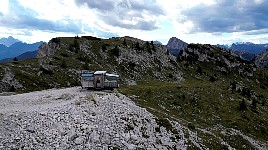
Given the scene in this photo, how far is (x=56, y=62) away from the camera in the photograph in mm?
100750

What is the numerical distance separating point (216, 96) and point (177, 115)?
27841 mm

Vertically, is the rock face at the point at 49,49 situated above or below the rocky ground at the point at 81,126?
above

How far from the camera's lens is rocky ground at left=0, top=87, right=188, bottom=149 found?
104 ft

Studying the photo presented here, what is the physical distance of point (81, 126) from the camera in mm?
35938

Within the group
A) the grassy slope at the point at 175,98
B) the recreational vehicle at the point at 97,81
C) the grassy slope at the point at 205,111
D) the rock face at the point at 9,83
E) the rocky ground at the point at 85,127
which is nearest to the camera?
the rocky ground at the point at 85,127

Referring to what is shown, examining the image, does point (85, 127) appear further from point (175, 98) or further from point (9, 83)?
point (9, 83)

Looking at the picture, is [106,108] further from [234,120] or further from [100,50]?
[100,50]

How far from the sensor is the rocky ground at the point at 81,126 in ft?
104

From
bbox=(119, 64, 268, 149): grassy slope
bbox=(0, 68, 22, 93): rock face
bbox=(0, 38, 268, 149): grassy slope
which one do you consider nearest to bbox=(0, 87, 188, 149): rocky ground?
bbox=(0, 38, 268, 149): grassy slope

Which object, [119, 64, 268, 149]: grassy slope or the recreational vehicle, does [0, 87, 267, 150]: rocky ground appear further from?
the recreational vehicle

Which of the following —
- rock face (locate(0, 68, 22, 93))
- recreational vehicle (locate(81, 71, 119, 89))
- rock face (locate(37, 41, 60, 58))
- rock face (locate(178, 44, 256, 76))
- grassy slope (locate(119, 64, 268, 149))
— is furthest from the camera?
rock face (locate(178, 44, 256, 76))

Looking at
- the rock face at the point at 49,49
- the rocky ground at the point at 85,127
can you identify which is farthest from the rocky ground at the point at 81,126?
the rock face at the point at 49,49

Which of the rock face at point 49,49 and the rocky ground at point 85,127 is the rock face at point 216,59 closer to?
the rock face at point 49,49

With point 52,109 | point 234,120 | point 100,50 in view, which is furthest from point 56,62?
point 52,109
